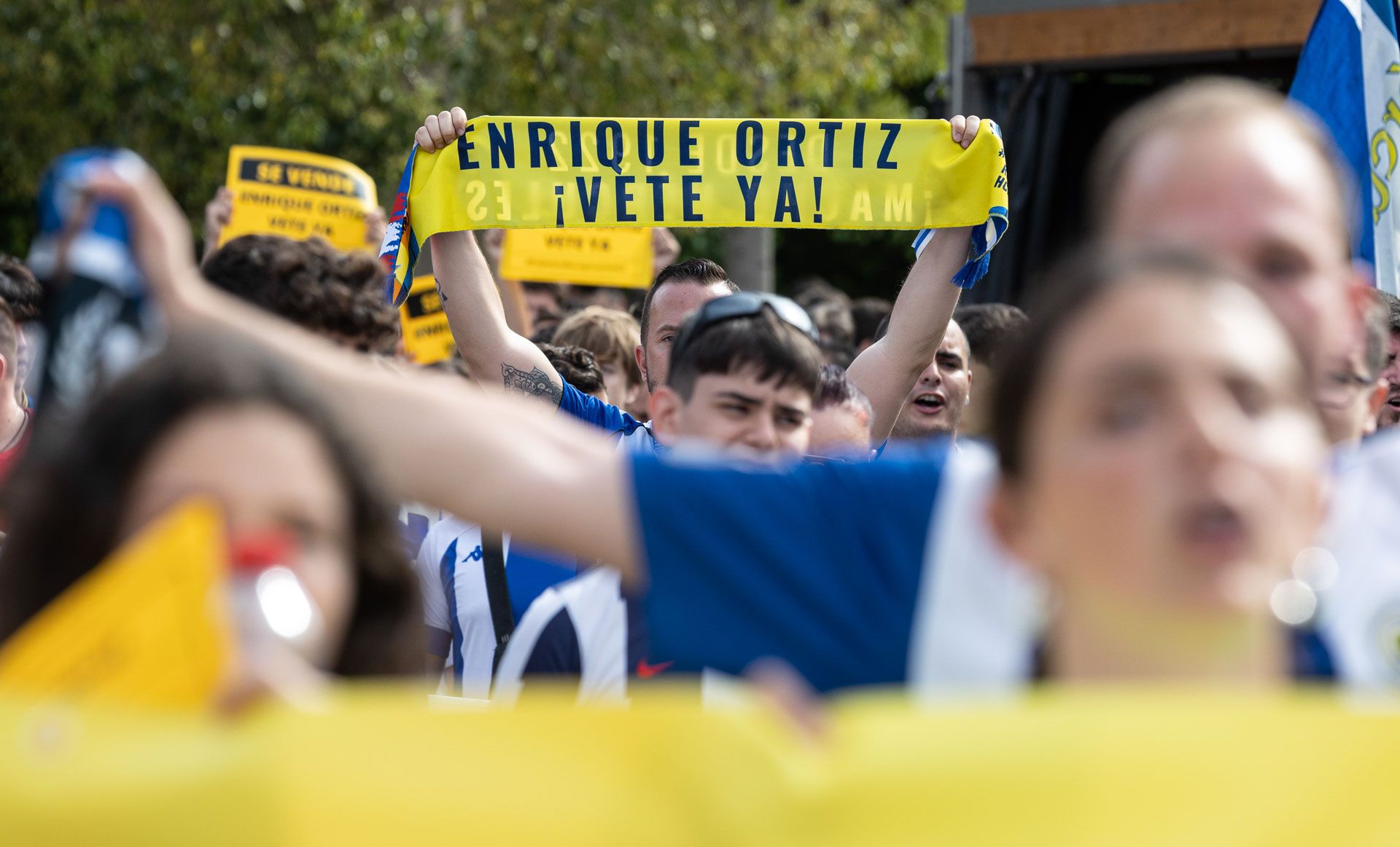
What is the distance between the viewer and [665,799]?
1499mm

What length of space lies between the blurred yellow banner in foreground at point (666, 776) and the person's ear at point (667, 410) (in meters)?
1.99

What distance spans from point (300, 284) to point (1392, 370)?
2.90m

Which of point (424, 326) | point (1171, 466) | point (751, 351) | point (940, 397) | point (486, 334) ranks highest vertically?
point (1171, 466)

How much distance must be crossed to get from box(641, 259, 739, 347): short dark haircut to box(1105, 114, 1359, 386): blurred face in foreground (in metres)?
2.89

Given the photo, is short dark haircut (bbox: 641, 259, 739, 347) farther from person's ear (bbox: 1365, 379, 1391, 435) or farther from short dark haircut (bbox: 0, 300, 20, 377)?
person's ear (bbox: 1365, 379, 1391, 435)

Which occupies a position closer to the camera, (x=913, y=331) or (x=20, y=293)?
(x=913, y=331)

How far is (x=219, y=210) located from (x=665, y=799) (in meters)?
6.75

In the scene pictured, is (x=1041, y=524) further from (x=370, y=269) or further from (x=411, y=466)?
(x=370, y=269)

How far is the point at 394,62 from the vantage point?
1211 cm

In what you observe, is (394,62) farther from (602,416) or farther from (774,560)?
(774,560)

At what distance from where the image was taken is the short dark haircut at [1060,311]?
5.28 feet

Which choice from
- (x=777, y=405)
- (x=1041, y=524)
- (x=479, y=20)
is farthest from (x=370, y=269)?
(x=479, y=20)

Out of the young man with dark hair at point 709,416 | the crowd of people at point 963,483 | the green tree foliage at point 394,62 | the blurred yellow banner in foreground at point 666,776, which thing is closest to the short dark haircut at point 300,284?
the young man with dark hair at point 709,416

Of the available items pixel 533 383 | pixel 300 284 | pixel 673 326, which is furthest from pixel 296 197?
pixel 300 284
